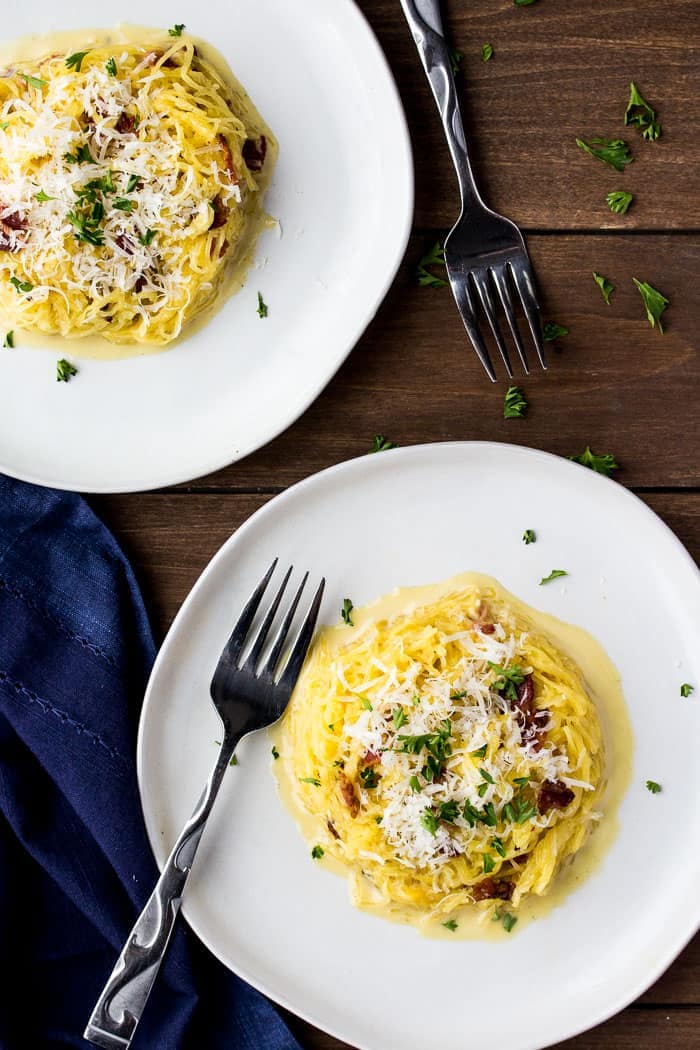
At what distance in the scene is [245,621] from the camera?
2.66 meters

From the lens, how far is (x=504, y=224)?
273 centimetres

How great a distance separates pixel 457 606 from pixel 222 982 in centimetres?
137

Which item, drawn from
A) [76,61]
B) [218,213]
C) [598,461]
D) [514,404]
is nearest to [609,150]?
[514,404]

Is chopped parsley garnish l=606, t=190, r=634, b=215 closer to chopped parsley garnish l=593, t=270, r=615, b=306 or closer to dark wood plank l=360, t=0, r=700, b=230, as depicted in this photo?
dark wood plank l=360, t=0, r=700, b=230

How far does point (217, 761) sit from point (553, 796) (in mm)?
924

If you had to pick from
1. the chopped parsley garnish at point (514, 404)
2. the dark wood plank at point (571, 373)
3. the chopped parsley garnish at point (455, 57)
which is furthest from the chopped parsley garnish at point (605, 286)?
the chopped parsley garnish at point (455, 57)

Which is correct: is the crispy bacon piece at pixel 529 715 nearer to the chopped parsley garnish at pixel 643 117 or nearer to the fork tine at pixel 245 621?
the fork tine at pixel 245 621

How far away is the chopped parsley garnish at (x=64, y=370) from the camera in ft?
9.12

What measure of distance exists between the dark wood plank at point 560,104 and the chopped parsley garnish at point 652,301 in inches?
7.1

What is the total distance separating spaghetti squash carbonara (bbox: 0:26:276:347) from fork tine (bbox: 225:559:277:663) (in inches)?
29.3

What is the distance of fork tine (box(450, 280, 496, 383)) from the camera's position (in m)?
2.71

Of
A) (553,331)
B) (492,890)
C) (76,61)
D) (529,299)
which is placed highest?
(76,61)

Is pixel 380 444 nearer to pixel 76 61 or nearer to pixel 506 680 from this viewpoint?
pixel 506 680

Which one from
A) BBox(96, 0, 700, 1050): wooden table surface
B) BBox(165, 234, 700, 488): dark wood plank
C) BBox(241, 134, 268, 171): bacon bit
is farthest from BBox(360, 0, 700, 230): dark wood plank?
BBox(241, 134, 268, 171): bacon bit
